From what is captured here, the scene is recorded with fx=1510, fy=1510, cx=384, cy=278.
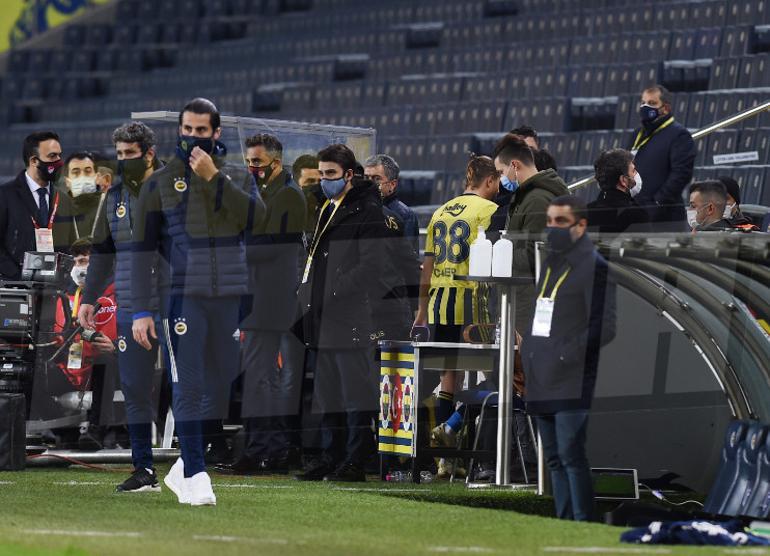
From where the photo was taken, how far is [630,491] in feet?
26.1

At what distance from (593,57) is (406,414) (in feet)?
35.4

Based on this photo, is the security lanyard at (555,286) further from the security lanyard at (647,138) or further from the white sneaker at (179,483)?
the security lanyard at (647,138)

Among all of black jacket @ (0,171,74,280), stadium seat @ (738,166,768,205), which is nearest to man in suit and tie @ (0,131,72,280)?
black jacket @ (0,171,74,280)

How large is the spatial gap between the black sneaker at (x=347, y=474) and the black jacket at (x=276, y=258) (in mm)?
1004

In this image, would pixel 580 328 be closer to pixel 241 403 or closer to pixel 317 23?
pixel 241 403

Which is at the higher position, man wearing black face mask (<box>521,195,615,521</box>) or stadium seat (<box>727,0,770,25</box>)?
stadium seat (<box>727,0,770,25</box>)

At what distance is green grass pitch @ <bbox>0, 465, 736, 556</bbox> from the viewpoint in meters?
5.32

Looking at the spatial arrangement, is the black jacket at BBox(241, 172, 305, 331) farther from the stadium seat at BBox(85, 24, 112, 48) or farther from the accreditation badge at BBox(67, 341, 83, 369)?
the stadium seat at BBox(85, 24, 112, 48)

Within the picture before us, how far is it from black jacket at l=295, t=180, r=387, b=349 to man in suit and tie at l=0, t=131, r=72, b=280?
232 cm

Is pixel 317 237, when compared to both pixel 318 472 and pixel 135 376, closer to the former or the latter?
pixel 318 472

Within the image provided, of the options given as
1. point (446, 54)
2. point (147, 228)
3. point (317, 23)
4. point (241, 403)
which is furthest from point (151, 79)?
point (147, 228)

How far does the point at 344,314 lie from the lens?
898 centimetres

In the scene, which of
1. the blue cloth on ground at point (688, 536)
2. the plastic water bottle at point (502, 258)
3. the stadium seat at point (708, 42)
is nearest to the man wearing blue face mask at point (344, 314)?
the plastic water bottle at point (502, 258)

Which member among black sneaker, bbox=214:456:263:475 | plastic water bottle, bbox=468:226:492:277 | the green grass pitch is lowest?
black sneaker, bbox=214:456:263:475
